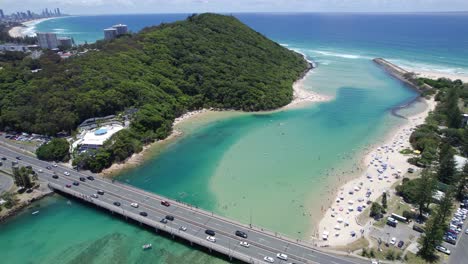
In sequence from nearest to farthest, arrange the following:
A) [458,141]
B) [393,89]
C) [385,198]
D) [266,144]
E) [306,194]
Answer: [385,198]
[306,194]
[458,141]
[266,144]
[393,89]

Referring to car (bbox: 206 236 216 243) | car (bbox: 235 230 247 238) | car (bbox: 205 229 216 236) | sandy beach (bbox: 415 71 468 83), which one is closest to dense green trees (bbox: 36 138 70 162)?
car (bbox: 205 229 216 236)

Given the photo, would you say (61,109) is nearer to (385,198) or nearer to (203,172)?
(203,172)

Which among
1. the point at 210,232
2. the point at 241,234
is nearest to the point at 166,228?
the point at 210,232

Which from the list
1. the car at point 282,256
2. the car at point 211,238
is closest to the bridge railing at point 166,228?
the car at point 211,238

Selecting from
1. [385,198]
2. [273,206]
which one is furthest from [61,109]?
[385,198]

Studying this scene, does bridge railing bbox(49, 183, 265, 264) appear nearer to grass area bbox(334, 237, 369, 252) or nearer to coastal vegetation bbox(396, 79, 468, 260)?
grass area bbox(334, 237, 369, 252)
